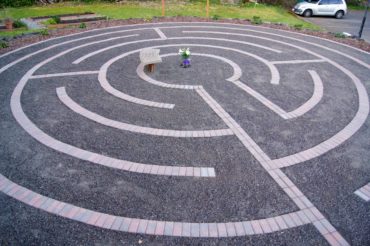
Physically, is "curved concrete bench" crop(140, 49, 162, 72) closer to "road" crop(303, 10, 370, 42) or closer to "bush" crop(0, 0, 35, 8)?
"road" crop(303, 10, 370, 42)

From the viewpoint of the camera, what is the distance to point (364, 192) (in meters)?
7.30

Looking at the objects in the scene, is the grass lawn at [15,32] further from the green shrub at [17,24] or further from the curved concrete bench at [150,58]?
the curved concrete bench at [150,58]

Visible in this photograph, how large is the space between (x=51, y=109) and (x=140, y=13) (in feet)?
54.9

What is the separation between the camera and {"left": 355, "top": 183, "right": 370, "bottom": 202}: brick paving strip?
716 centimetres

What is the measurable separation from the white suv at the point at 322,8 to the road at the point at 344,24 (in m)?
0.55

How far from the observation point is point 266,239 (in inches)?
241

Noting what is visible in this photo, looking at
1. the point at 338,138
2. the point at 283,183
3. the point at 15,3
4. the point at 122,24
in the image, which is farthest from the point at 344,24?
the point at 15,3

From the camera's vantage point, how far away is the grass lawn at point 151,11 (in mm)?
24297

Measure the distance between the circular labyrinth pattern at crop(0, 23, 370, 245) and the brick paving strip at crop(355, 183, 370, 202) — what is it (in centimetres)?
126

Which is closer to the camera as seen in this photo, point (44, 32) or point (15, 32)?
point (44, 32)

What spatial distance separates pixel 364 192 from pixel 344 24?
2378cm

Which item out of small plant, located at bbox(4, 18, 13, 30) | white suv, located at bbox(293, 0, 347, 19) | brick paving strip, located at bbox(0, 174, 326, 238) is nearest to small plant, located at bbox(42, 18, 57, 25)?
small plant, located at bbox(4, 18, 13, 30)

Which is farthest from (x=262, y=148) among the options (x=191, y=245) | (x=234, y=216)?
(x=191, y=245)

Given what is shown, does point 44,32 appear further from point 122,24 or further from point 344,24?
point 344,24
